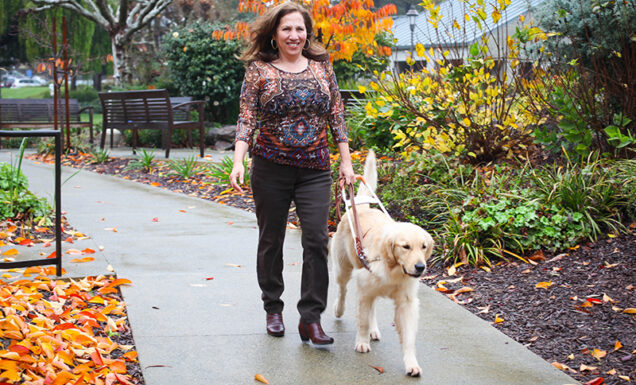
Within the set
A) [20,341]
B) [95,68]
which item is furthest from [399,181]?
[95,68]

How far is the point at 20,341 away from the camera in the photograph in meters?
3.39

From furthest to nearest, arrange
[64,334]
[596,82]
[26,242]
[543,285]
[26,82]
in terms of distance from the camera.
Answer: [26,82] < [596,82] < [26,242] < [543,285] < [64,334]

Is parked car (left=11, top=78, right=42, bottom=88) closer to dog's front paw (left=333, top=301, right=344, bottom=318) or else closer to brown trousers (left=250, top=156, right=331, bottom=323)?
dog's front paw (left=333, top=301, right=344, bottom=318)

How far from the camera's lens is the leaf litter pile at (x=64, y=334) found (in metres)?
3.16

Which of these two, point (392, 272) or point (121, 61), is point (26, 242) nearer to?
point (392, 272)

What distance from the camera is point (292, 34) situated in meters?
3.66

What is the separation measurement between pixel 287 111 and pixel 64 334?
1.64m

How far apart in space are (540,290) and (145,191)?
552 centimetres

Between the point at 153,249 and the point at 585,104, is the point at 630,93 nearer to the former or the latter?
the point at 585,104

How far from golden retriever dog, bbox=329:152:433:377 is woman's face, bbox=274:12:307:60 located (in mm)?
979

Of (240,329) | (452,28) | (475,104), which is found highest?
(452,28)

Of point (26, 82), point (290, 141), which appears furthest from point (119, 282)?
point (26, 82)

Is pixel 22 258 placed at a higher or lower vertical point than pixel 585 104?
lower

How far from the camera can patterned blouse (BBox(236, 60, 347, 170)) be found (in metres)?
3.65
